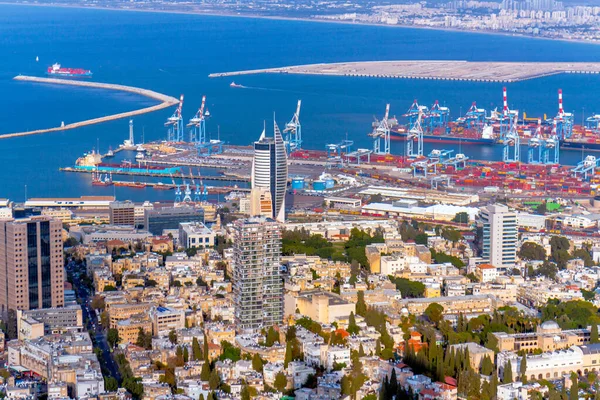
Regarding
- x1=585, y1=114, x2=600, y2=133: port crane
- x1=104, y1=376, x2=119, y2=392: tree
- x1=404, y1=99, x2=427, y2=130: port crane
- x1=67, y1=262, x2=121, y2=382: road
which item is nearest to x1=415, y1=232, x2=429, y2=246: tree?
x1=67, y1=262, x2=121, y2=382: road

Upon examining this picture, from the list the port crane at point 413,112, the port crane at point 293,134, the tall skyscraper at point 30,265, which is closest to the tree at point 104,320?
the tall skyscraper at point 30,265

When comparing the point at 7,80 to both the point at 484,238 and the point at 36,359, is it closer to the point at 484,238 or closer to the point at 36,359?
the point at 484,238

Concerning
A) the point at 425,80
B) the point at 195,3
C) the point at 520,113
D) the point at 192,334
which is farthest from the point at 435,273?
the point at 195,3

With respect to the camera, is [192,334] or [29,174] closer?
[192,334]

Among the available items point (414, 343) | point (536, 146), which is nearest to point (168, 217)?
point (414, 343)

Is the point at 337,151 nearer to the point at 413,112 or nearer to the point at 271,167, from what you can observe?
the point at 413,112

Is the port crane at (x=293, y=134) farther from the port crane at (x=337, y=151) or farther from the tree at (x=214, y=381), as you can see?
the tree at (x=214, y=381)

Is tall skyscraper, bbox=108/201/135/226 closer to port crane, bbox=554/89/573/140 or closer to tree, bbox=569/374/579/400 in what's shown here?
tree, bbox=569/374/579/400
